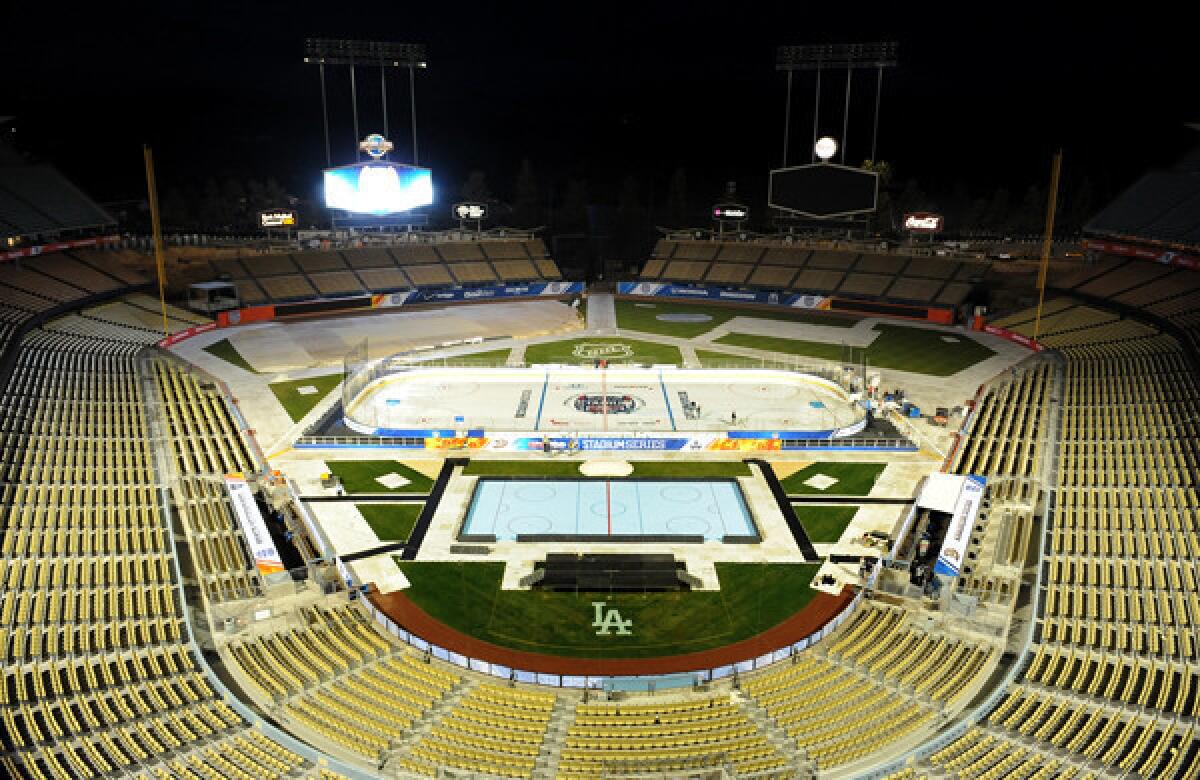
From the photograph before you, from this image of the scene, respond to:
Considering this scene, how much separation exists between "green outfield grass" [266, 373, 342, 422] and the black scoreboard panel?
115ft

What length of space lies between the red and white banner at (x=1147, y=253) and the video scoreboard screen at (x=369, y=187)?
176 ft

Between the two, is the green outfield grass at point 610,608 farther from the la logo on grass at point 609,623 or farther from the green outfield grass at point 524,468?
the green outfield grass at point 524,468

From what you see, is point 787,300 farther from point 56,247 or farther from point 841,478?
point 56,247

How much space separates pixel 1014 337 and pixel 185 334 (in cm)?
5903

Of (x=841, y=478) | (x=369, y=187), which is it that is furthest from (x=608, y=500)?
(x=369, y=187)

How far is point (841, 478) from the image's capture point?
3788 cm

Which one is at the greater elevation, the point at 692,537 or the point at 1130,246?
the point at 1130,246

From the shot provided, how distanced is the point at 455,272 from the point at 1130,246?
5475 centimetres

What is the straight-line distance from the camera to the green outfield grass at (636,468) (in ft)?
126

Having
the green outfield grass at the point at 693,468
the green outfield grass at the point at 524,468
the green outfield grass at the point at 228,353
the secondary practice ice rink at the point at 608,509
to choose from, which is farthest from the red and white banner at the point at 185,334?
the green outfield grass at the point at 693,468

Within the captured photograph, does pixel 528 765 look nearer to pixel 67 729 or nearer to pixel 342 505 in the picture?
pixel 67 729

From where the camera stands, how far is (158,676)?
68.1 feet

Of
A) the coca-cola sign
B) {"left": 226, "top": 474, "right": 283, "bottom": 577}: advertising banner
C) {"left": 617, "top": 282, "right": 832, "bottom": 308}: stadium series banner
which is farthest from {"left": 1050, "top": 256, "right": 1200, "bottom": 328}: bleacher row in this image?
{"left": 226, "top": 474, "right": 283, "bottom": 577}: advertising banner

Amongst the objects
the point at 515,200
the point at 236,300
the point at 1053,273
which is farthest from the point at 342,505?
the point at 515,200
